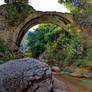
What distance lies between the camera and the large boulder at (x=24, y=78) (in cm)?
191

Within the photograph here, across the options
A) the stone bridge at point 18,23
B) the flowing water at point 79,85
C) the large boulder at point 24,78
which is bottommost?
the flowing water at point 79,85

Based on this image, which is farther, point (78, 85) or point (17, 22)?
point (17, 22)

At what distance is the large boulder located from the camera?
75.1 inches

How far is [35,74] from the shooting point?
2.09 m

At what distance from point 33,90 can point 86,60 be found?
196 inches

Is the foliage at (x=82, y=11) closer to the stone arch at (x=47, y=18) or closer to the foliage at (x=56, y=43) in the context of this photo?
the stone arch at (x=47, y=18)

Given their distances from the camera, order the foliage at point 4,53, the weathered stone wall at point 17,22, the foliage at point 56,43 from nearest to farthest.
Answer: the foliage at point 4,53 → the weathered stone wall at point 17,22 → the foliage at point 56,43

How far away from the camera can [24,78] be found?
196cm

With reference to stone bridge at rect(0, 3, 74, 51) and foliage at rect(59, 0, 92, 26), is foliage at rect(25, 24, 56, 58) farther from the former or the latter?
foliage at rect(59, 0, 92, 26)

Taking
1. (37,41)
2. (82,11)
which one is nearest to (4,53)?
(82,11)

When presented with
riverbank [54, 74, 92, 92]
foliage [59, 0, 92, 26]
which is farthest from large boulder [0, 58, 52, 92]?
foliage [59, 0, 92, 26]

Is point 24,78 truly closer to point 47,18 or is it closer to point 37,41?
point 47,18

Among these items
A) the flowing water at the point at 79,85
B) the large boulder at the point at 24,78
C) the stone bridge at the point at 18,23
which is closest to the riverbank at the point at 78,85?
the flowing water at the point at 79,85

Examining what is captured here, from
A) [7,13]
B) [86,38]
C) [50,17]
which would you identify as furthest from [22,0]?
[86,38]
